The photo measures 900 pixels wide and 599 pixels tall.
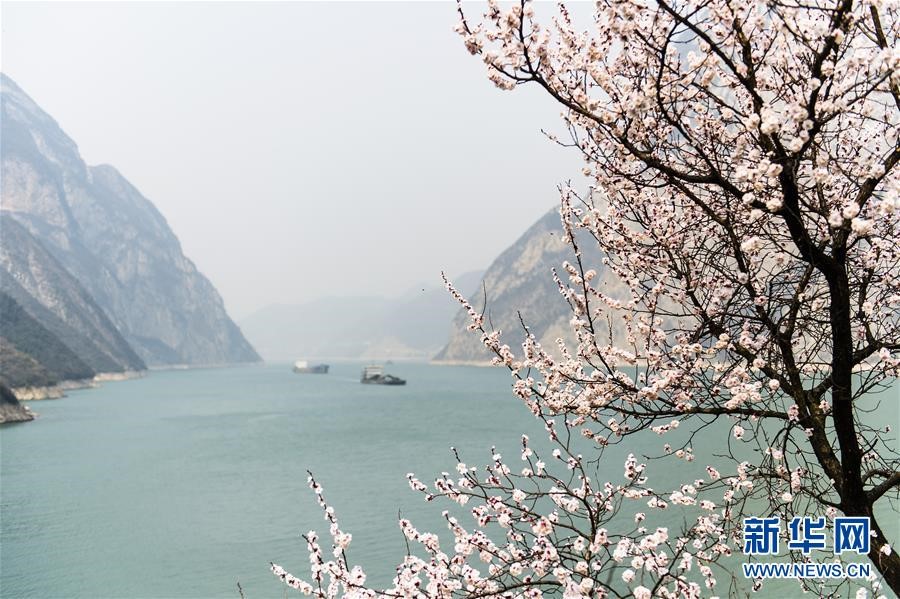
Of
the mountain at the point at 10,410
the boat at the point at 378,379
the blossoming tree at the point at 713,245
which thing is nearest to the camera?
the blossoming tree at the point at 713,245

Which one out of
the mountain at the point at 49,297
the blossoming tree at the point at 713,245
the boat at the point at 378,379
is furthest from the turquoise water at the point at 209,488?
the mountain at the point at 49,297

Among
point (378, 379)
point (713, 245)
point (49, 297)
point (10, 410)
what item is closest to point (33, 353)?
point (10, 410)

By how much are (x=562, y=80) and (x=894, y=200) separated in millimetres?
2774

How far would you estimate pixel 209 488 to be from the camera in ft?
151

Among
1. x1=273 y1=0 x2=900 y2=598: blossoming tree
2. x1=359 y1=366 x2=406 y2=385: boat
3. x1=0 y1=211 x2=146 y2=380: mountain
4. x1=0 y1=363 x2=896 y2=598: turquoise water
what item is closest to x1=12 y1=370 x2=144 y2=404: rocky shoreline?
x1=0 y1=211 x2=146 y2=380: mountain

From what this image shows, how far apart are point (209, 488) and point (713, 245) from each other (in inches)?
1764

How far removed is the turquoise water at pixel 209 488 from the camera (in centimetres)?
2856

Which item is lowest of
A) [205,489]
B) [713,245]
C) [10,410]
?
[205,489]

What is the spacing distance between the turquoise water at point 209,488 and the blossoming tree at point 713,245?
63.6 feet

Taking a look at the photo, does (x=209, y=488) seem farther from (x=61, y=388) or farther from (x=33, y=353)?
(x=33, y=353)

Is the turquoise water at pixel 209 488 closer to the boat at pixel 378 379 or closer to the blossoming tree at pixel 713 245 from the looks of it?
the blossoming tree at pixel 713 245

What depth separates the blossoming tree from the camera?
220 inches

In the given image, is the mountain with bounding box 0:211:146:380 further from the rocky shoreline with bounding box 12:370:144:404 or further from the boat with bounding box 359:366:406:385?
the boat with bounding box 359:366:406:385

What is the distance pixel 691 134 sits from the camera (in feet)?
24.0
